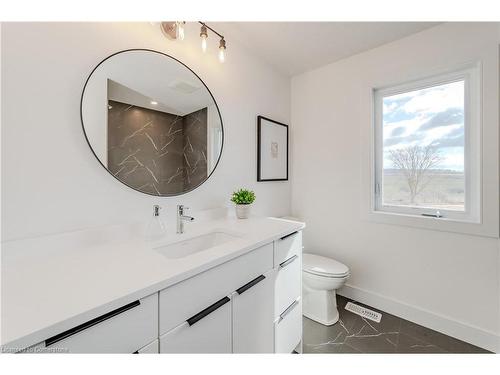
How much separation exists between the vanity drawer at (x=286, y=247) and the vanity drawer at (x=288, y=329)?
32cm

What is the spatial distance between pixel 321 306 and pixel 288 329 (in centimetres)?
55

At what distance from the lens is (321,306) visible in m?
1.71

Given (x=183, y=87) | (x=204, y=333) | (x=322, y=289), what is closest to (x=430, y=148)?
(x=322, y=289)

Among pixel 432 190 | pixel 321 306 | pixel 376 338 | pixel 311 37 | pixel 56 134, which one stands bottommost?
pixel 376 338

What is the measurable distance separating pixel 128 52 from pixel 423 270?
2503mm

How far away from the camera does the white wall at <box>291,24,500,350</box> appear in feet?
4.67

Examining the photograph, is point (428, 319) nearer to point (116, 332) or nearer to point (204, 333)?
point (204, 333)

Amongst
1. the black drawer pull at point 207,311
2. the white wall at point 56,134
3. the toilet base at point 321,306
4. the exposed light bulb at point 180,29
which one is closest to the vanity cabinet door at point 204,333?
the black drawer pull at point 207,311

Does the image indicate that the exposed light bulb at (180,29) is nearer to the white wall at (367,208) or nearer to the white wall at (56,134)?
the white wall at (56,134)

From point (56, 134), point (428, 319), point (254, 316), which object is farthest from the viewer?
point (428, 319)

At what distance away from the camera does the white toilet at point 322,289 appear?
5.45ft

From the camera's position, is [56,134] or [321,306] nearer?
[56,134]

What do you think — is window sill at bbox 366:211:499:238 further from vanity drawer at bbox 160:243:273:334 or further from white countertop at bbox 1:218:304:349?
vanity drawer at bbox 160:243:273:334
